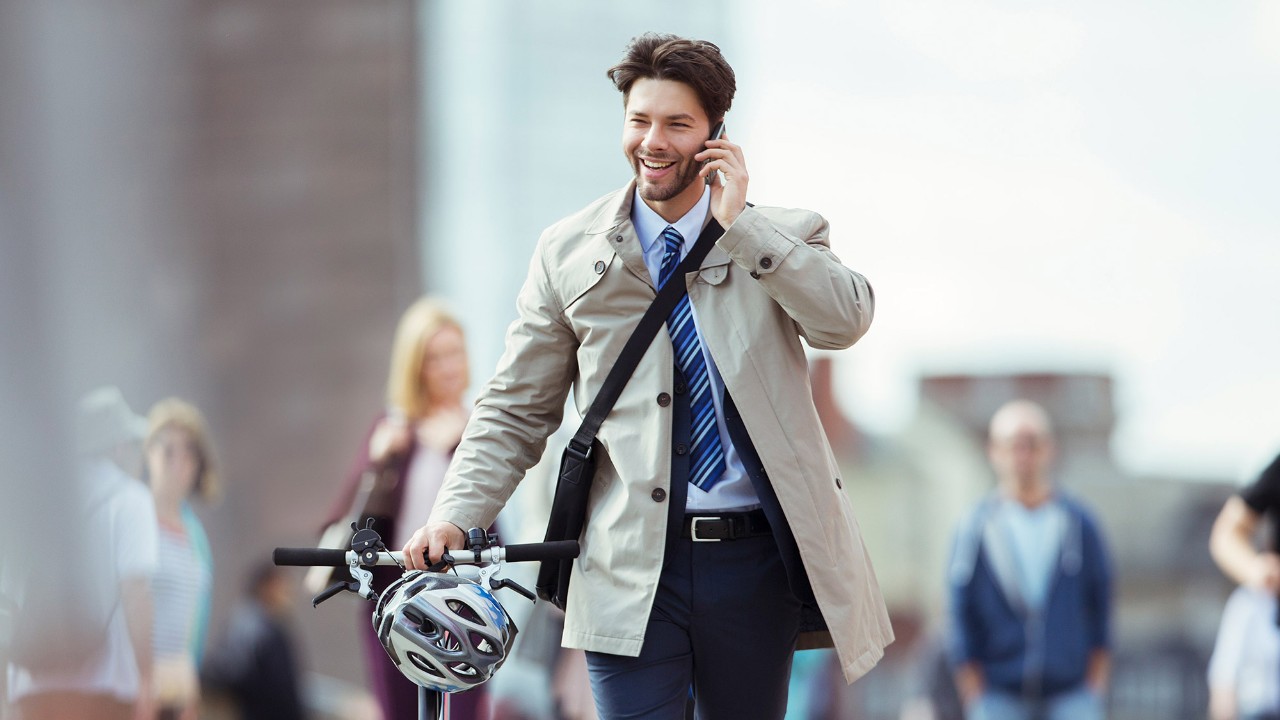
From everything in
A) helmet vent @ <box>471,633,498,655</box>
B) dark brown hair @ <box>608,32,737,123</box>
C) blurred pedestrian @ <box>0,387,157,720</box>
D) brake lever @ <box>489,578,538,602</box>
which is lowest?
blurred pedestrian @ <box>0,387,157,720</box>

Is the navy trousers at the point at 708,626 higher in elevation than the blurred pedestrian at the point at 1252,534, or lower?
higher

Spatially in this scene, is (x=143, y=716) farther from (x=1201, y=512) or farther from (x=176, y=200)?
(x=1201, y=512)

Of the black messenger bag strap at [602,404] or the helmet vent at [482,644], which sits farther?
the black messenger bag strap at [602,404]

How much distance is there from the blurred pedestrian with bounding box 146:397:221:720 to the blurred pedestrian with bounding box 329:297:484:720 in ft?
3.71

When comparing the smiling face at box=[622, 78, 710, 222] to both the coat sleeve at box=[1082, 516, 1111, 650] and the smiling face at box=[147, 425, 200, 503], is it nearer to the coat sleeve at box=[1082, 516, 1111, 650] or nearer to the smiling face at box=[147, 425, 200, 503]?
the smiling face at box=[147, 425, 200, 503]

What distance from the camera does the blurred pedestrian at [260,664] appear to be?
1135 cm

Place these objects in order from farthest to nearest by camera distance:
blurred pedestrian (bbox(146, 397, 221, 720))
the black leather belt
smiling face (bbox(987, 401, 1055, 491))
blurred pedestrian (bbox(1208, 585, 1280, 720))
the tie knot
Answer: smiling face (bbox(987, 401, 1055, 491))
blurred pedestrian (bbox(146, 397, 221, 720))
blurred pedestrian (bbox(1208, 585, 1280, 720))
the tie knot
the black leather belt

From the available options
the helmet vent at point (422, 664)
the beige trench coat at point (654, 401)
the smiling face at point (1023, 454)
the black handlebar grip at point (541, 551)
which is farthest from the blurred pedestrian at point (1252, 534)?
the helmet vent at point (422, 664)

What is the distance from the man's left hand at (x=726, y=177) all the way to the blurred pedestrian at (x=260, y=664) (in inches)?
327

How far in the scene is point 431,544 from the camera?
136 inches

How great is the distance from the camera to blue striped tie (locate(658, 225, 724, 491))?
3.63 metres

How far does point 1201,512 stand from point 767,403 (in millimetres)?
64064

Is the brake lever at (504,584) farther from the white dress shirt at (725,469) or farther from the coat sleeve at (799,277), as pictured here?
the coat sleeve at (799,277)

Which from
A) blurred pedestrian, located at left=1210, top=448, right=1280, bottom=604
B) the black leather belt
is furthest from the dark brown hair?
blurred pedestrian, located at left=1210, top=448, right=1280, bottom=604
